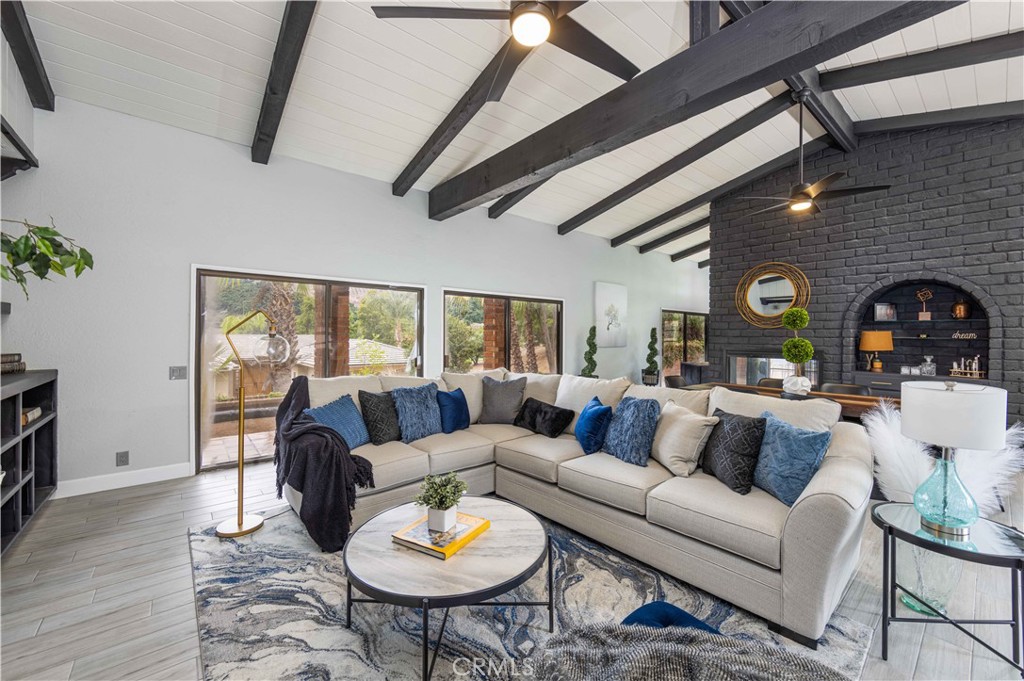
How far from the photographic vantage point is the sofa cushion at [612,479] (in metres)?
2.57

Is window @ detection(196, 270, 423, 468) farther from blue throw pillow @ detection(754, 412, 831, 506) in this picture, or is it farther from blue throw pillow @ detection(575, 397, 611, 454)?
blue throw pillow @ detection(754, 412, 831, 506)

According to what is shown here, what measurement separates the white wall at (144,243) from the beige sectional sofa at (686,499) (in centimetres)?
174

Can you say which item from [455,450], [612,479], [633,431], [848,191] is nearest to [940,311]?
[848,191]

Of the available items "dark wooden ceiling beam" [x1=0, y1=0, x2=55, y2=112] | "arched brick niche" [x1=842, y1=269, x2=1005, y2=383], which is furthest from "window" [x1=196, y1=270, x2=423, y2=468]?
"arched brick niche" [x1=842, y1=269, x2=1005, y2=383]

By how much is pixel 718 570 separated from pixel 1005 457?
5.11 feet

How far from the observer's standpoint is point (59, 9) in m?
2.80

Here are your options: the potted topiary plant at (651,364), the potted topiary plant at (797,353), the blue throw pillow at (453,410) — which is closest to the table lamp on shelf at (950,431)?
the potted topiary plant at (797,353)

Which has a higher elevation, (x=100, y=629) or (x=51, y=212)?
(x=51, y=212)

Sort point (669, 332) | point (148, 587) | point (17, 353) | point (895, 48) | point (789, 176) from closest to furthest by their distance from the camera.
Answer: point (148, 587) → point (17, 353) → point (895, 48) → point (789, 176) → point (669, 332)

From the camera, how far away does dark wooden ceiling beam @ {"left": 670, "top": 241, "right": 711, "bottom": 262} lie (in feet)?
30.0

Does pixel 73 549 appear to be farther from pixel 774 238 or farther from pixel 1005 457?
pixel 774 238

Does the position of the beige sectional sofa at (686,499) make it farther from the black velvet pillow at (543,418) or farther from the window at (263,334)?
the window at (263,334)

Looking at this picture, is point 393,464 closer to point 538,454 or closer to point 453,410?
point 453,410

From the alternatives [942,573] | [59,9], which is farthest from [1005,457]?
[59,9]
